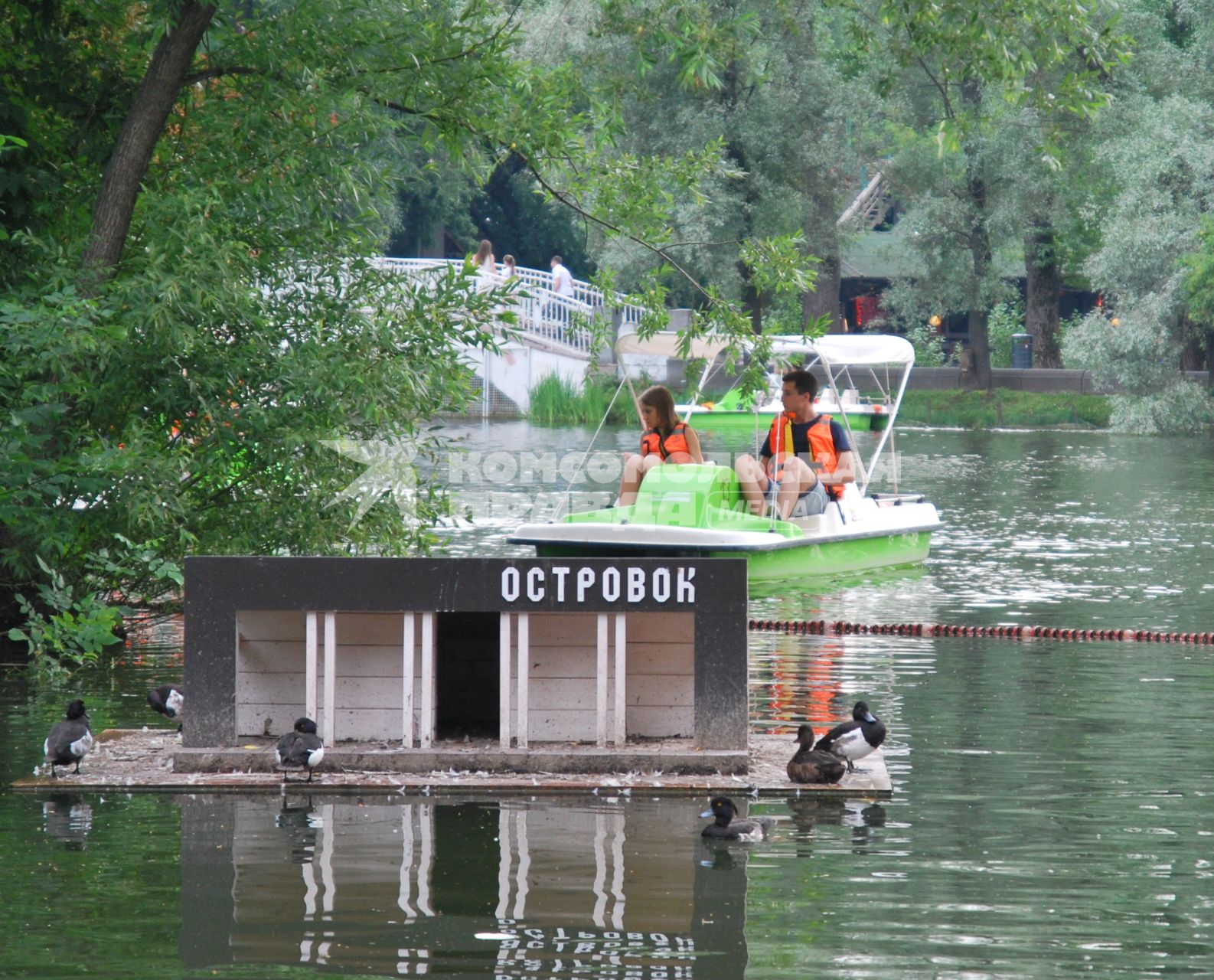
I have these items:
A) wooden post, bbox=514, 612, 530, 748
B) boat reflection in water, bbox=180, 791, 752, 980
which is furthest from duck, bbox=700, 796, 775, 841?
wooden post, bbox=514, 612, 530, 748

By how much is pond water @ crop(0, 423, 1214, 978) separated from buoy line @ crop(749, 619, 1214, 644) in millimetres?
1705

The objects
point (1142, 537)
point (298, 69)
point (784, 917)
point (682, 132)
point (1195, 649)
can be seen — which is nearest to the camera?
point (784, 917)

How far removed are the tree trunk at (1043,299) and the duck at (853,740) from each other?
46.1 meters

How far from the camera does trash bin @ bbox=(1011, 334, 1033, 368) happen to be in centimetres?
5947

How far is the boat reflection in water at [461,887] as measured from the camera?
7.55m

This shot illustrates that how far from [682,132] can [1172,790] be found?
3933 centimetres

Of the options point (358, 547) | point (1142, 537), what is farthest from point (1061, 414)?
point (358, 547)

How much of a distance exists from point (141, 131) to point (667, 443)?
23.9ft

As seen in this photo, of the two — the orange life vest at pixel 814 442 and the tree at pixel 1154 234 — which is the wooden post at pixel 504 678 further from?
the tree at pixel 1154 234

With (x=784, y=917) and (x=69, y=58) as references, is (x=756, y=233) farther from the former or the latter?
(x=784, y=917)

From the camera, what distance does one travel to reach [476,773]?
35.5ft

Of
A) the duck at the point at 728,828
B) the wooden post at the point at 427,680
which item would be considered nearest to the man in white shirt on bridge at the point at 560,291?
the wooden post at the point at 427,680

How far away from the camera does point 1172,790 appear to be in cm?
1080

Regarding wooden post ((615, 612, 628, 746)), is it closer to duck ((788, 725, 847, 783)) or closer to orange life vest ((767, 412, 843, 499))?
duck ((788, 725, 847, 783))
